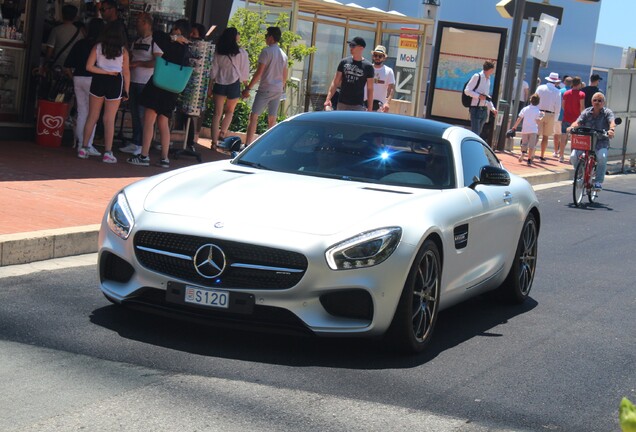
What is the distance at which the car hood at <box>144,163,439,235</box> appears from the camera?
6.65 metres

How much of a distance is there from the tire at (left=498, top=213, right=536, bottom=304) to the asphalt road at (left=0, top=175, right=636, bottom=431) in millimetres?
175

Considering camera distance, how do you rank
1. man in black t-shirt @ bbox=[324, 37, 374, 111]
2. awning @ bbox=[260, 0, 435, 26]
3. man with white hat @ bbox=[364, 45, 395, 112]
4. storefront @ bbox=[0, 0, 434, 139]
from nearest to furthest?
storefront @ bbox=[0, 0, 434, 139] < man in black t-shirt @ bbox=[324, 37, 374, 111] < man with white hat @ bbox=[364, 45, 395, 112] < awning @ bbox=[260, 0, 435, 26]

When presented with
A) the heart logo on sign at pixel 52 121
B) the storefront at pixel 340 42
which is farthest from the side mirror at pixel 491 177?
the storefront at pixel 340 42

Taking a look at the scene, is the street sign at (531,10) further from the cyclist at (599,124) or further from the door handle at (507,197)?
the door handle at (507,197)

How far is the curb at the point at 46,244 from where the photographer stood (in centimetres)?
857

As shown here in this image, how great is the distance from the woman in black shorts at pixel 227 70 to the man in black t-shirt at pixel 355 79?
151 centimetres

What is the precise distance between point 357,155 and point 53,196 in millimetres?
4299

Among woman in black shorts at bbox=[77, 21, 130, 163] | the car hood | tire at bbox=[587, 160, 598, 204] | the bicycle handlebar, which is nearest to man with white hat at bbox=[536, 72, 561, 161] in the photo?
tire at bbox=[587, 160, 598, 204]

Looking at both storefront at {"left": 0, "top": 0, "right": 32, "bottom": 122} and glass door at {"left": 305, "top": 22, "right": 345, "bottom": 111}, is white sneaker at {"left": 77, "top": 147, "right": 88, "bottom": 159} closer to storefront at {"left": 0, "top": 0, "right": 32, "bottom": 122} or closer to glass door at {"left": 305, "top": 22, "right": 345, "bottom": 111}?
storefront at {"left": 0, "top": 0, "right": 32, "bottom": 122}

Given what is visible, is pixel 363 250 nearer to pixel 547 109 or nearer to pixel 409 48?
pixel 409 48

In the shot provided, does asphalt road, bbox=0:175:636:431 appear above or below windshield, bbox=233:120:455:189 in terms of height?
below

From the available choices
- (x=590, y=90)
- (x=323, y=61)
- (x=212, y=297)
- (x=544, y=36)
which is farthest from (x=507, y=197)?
(x=544, y=36)

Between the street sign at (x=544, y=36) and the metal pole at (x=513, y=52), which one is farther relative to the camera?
the street sign at (x=544, y=36)

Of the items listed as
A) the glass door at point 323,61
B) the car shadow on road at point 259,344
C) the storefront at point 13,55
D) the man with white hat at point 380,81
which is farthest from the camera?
the glass door at point 323,61
